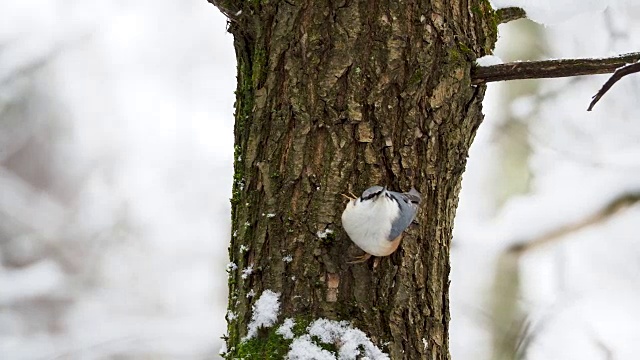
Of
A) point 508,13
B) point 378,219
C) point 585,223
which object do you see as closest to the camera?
point 378,219

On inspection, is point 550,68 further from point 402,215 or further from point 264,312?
point 264,312

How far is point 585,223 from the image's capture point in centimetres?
385

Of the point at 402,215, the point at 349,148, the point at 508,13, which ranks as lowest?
the point at 402,215

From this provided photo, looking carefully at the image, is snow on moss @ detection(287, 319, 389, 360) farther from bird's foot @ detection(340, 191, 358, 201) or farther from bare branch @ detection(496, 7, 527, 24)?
bare branch @ detection(496, 7, 527, 24)

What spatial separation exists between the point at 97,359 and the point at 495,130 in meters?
2.98

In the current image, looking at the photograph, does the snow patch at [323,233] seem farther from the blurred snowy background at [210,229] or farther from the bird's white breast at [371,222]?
the blurred snowy background at [210,229]

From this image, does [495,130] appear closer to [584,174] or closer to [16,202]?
[584,174]

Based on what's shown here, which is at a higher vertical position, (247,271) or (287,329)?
(247,271)

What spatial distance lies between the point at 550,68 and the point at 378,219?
0.52 m

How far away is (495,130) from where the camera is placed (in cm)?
455

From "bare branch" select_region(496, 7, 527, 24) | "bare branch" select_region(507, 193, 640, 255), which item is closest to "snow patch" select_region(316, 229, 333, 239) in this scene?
"bare branch" select_region(496, 7, 527, 24)

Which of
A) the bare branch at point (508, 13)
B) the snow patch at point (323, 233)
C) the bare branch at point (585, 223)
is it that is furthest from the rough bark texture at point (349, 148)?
the bare branch at point (585, 223)

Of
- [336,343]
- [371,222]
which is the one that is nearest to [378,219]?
[371,222]

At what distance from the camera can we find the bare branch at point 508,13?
1.73 metres
